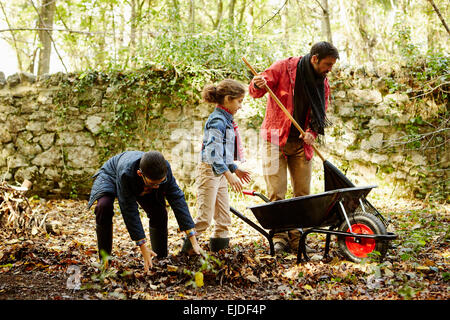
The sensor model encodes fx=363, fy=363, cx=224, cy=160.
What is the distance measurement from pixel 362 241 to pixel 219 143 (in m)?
1.33

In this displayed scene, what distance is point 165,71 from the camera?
231 inches

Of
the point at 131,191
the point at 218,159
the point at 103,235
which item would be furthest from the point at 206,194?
the point at 103,235

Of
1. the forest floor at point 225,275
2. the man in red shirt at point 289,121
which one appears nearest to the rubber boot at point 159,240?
the forest floor at point 225,275

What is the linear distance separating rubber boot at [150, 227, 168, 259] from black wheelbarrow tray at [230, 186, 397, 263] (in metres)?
0.78

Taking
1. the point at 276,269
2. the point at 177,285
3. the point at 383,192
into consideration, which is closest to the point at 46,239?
the point at 177,285

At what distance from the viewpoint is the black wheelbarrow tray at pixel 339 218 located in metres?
2.62

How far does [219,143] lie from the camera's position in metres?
2.88

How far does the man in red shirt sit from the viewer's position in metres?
3.07

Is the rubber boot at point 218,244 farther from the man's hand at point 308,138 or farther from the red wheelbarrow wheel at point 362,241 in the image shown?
the man's hand at point 308,138

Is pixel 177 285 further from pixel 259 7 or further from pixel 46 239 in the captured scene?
pixel 259 7

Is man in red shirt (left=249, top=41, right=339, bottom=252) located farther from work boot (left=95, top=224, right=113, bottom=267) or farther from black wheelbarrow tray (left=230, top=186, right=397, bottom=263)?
work boot (left=95, top=224, right=113, bottom=267)

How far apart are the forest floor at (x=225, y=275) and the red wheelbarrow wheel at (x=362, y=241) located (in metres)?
Answer: 0.09
